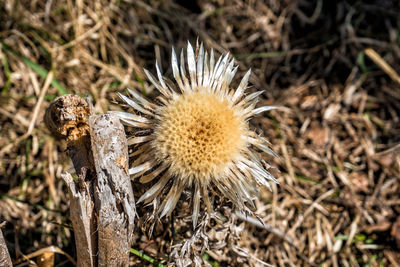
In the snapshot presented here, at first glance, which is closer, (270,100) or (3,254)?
(3,254)

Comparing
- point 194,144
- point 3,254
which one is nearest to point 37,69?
point 3,254

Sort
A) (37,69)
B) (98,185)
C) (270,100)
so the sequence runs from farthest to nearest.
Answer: (270,100), (37,69), (98,185)

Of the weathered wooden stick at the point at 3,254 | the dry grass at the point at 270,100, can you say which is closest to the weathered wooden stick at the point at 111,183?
the weathered wooden stick at the point at 3,254

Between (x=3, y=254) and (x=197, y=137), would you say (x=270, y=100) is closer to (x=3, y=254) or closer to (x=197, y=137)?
(x=197, y=137)

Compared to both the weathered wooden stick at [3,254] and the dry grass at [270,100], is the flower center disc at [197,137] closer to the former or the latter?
the dry grass at [270,100]

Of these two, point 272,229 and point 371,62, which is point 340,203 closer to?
point 272,229

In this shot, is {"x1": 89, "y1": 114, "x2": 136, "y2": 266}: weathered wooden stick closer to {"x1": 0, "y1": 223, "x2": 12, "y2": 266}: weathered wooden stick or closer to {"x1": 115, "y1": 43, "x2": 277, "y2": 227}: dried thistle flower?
{"x1": 115, "y1": 43, "x2": 277, "y2": 227}: dried thistle flower
